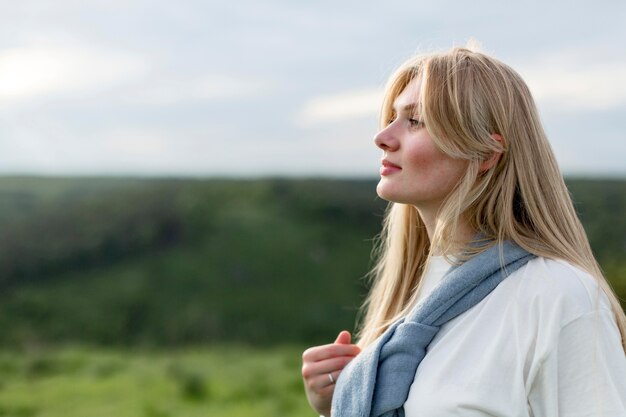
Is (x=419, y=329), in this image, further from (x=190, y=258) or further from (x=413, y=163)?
(x=190, y=258)

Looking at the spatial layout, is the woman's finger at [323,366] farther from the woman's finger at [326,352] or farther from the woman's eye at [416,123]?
the woman's eye at [416,123]

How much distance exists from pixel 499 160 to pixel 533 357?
522 mm

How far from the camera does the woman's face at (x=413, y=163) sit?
2.16 m

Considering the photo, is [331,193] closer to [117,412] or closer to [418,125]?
[117,412]

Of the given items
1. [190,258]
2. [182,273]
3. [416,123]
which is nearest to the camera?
[416,123]

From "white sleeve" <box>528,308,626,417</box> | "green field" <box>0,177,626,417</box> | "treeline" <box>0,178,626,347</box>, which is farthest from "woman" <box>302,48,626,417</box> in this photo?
"treeline" <box>0,178,626,347</box>

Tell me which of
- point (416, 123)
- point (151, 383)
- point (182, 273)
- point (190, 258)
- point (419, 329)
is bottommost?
point (151, 383)

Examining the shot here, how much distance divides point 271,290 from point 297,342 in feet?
3.03

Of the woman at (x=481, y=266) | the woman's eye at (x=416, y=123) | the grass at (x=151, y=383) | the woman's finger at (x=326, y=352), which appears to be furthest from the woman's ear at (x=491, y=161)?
the grass at (x=151, y=383)

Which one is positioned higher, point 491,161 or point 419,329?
point 491,161

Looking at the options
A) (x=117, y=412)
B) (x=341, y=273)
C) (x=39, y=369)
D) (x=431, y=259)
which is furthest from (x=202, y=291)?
(x=431, y=259)

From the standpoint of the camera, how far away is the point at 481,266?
209 centimetres

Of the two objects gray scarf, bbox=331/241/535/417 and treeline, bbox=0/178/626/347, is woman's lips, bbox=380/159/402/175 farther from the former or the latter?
treeline, bbox=0/178/626/347

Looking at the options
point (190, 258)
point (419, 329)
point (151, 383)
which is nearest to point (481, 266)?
point (419, 329)
